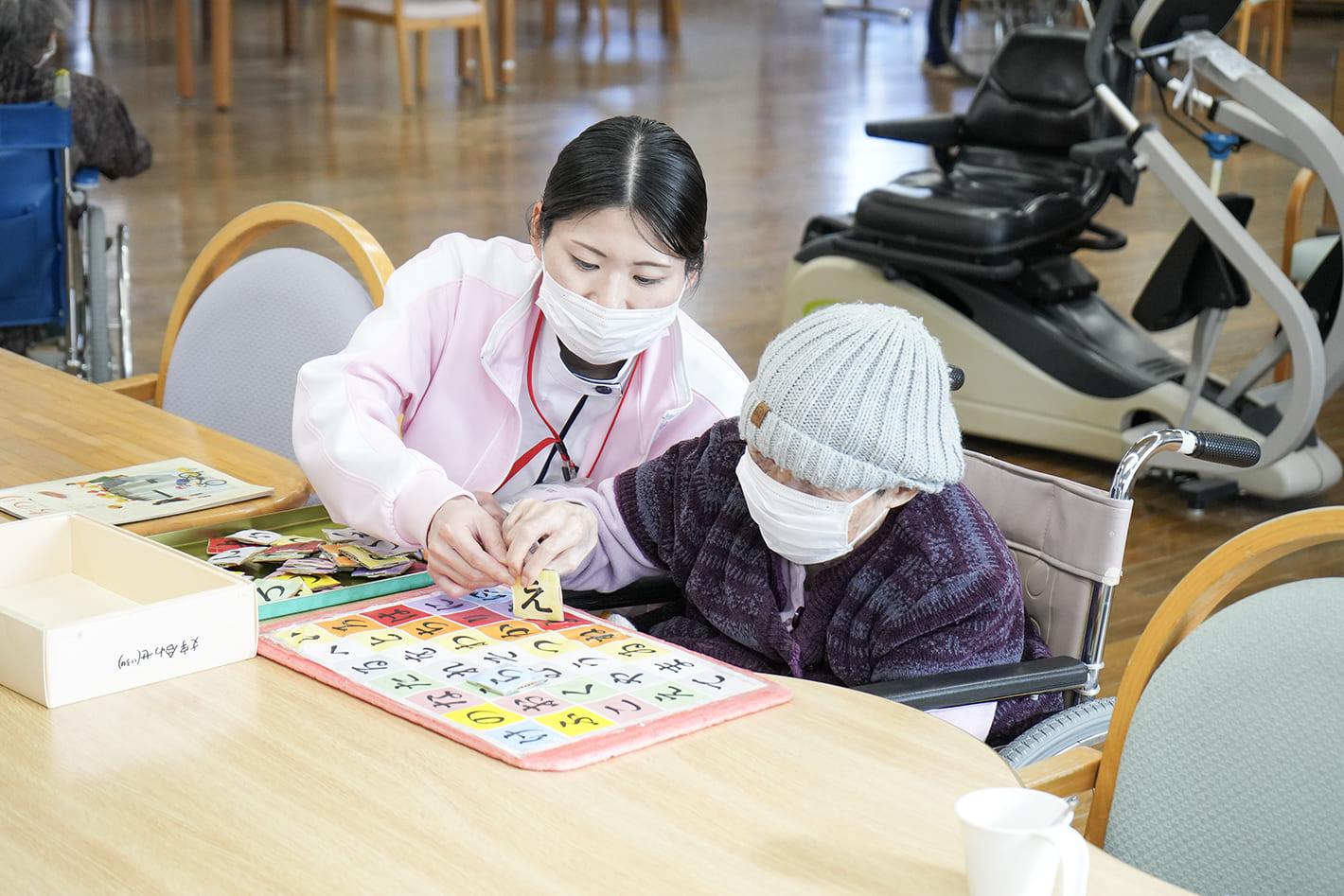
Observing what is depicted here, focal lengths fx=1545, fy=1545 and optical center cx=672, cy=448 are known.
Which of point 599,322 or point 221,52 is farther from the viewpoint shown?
point 221,52

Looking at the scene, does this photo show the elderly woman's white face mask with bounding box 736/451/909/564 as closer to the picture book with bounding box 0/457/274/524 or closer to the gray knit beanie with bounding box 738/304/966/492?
the gray knit beanie with bounding box 738/304/966/492

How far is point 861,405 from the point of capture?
4.31ft

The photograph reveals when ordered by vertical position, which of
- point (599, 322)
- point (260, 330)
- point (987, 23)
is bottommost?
point (260, 330)

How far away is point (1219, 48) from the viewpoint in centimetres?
331

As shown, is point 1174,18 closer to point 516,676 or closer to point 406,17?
point 516,676

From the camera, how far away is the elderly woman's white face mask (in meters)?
1.38

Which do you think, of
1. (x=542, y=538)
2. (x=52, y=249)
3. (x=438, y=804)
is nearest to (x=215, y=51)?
(x=52, y=249)

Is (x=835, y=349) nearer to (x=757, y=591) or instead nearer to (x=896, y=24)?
(x=757, y=591)

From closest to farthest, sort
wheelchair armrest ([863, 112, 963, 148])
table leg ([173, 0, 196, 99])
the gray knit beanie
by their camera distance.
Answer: the gray knit beanie → wheelchair armrest ([863, 112, 963, 148]) → table leg ([173, 0, 196, 99])

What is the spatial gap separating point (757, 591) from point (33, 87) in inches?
92.3

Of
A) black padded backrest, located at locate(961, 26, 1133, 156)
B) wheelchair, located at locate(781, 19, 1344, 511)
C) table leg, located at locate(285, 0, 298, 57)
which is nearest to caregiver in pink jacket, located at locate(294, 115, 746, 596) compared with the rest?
wheelchair, located at locate(781, 19, 1344, 511)

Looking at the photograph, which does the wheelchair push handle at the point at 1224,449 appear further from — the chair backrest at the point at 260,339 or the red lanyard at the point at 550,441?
the chair backrest at the point at 260,339

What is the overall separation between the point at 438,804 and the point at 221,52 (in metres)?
6.96

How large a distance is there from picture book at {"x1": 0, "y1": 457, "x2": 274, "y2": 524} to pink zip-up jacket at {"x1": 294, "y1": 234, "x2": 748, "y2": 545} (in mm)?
126
